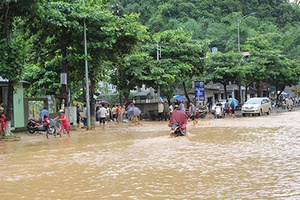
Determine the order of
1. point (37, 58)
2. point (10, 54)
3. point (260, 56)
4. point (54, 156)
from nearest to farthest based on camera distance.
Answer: point (54, 156)
point (10, 54)
point (37, 58)
point (260, 56)

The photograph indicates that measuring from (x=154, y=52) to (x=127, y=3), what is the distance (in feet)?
131

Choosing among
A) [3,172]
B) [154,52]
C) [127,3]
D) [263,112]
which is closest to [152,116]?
[154,52]

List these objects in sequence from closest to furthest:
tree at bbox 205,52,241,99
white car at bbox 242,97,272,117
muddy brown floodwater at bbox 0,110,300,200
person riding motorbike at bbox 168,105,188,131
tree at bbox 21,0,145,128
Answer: muddy brown floodwater at bbox 0,110,300,200 → person riding motorbike at bbox 168,105,188,131 → tree at bbox 21,0,145,128 → white car at bbox 242,97,272,117 → tree at bbox 205,52,241,99

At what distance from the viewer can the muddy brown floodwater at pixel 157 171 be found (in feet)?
23.6

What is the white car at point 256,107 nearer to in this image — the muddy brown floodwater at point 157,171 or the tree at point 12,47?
the muddy brown floodwater at point 157,171

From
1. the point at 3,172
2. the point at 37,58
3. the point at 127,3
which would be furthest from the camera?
the point at 127,3

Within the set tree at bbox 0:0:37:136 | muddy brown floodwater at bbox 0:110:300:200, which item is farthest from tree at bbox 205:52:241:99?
muddy brown floodwater at bbox 0:110:300:200

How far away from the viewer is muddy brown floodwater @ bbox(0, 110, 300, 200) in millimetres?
7195

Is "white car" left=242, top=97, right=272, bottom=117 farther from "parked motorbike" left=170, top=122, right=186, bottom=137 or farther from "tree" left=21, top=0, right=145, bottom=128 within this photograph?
"parked motorbike" left=170, top=122, right=186, bottom=137

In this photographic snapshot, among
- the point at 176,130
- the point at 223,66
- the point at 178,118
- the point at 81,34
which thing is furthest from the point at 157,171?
the point at 223,66

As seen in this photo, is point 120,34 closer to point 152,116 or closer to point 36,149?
point 36,149

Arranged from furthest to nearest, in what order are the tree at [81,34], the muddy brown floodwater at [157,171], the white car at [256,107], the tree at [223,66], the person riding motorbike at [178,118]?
the tree at [223,66] → the white car at [256,107] → the tree at [81,34] → the person riding motorbike at [178,118] → the muddy brown floodwater at [157,171]

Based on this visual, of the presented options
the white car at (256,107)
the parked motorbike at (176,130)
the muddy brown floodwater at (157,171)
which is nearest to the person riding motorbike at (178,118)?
the parked motorbike at (176,130)

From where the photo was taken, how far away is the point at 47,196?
23.7 feet
